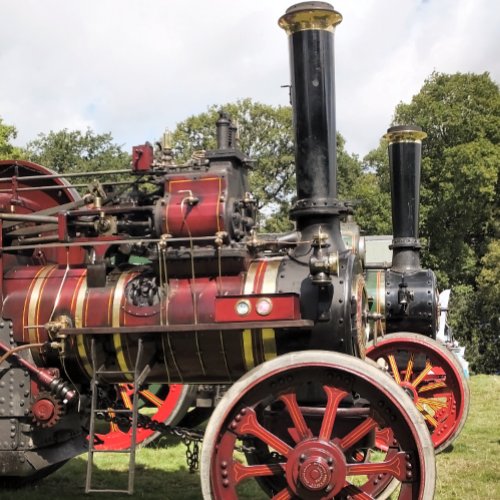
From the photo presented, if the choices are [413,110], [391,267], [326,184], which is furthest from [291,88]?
[413,110]

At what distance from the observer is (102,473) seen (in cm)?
601

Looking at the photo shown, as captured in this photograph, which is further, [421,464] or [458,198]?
[458,198]

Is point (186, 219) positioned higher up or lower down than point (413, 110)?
lower down

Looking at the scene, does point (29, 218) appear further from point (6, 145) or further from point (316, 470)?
point (6, 145)

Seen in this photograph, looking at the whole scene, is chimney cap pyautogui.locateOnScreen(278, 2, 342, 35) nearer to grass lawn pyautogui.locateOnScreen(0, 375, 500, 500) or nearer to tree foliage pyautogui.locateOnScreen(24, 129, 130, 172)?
grass lawn pyautogui.locateOnScreen(0, 375, 500, 500)

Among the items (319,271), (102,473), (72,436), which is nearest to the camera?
(319,271)

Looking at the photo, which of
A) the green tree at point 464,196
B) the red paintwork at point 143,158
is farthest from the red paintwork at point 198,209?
the green tree at point 464,196

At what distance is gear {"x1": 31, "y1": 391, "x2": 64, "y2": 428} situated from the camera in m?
4.09

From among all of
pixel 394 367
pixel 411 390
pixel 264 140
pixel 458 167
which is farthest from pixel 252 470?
pixel 264 140

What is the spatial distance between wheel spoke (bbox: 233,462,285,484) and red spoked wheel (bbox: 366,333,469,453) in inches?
132

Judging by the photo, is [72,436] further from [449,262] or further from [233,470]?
[449,262]

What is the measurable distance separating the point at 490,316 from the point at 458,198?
134 inches

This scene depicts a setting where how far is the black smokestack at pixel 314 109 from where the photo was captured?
409 centimetres

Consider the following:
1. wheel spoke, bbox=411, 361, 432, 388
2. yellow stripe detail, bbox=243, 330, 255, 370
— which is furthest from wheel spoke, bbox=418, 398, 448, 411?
yellow stripe detail, bbox=243, 330, 255, 370
